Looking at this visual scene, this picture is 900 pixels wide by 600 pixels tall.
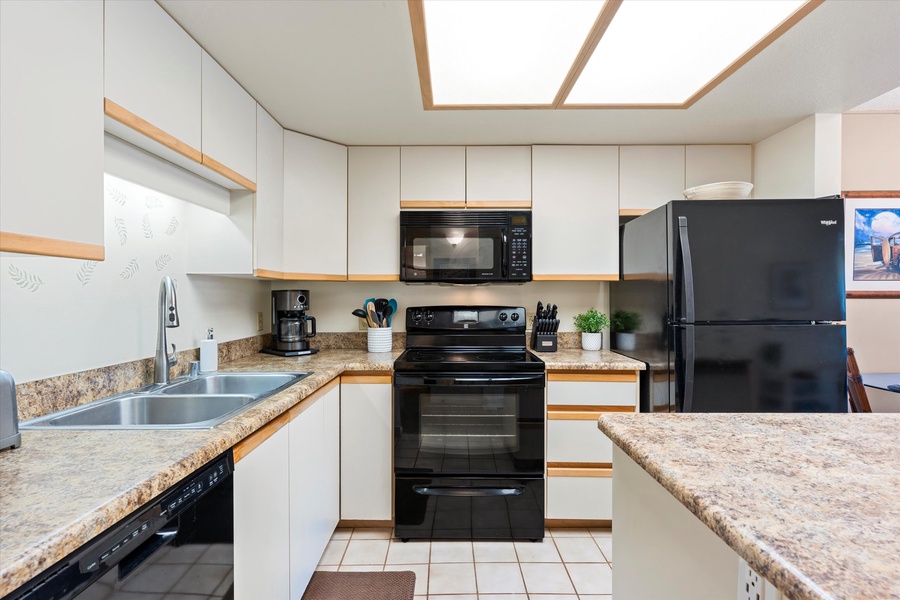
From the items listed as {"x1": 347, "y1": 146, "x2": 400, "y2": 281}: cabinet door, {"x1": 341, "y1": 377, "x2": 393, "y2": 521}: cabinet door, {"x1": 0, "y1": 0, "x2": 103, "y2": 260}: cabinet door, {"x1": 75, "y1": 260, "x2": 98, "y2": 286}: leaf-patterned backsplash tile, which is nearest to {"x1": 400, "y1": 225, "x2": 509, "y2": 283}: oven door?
{"x1": 347, "y1": 146, "x2": 400, "y2": 281}: cabinet door

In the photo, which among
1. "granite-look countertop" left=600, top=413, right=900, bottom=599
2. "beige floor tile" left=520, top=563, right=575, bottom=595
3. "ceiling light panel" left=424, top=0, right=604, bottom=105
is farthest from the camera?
"beige floor tile" left=520, top=563, right=575, bottom=595

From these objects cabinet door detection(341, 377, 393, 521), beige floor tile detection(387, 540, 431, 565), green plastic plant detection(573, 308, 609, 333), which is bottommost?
beige floor tile detection(387, 540, 431, 565)

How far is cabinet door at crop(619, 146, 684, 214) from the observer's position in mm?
2512

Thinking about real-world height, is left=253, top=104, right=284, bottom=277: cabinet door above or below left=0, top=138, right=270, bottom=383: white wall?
above

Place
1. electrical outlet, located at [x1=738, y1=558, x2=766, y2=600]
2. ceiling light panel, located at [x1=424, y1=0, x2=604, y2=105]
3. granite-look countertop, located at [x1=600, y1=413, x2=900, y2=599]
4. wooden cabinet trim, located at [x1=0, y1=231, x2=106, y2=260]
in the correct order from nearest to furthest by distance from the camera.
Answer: granite-look countertop, located at [x1=600, y1=413, x2=900, y2=599] < electrical outlet, located at [x1=738, y1=558, x2=766, y2=600] < wooden cabinet trim, located at [x1=0, y1=231, x2=106, y2=260] < ceiling light panel, located at [x1=424, y1=0, x2=604, y2=105]

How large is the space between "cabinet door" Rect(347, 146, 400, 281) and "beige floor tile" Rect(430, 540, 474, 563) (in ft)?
4.91

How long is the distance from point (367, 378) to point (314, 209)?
1055 mm

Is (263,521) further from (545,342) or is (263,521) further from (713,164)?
(713,164)

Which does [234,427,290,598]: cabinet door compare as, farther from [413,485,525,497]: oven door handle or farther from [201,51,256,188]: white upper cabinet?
[201,51,256,188]: white upper cabinet

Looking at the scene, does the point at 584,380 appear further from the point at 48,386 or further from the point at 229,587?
the point at 48,386

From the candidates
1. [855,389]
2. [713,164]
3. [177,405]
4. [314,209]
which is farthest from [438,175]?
[855,389]

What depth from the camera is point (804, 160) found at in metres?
2.17

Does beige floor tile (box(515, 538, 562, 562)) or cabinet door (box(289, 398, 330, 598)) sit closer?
cabinet door (box(289, 398, 330, 598))

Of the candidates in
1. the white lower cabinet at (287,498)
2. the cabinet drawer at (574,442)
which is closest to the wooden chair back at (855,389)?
the cabinet drawer at (574,442)
